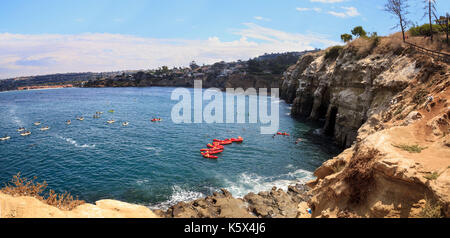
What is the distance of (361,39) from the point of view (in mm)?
34344

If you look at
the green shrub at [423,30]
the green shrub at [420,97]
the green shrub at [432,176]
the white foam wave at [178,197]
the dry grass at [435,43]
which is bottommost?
the white foam wave at [178,197]

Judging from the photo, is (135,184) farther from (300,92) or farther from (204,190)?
(300,92)

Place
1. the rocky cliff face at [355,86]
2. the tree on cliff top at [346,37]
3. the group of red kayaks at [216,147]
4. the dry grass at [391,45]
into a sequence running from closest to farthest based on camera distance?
the rocky cliff face at [355,86] → the dry grass at [391,45] → the group of red kayaks at [216,147] → the tree on cliff top at [346,37]

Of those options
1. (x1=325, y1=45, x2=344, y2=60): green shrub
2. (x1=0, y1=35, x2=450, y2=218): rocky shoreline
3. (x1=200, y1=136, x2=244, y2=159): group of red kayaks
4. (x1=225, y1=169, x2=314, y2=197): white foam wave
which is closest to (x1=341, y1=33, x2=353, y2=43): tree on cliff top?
(x1=325, y1=45, x2=344, y2=60): green shrub

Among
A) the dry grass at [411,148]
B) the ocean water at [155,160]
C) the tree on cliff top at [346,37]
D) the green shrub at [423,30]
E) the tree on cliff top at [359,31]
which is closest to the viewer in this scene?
the dry grass at [411,148]

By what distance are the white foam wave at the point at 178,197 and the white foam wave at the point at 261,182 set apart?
10.1ft

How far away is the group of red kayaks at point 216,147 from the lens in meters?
28.1

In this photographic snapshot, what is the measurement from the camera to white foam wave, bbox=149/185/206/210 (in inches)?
712

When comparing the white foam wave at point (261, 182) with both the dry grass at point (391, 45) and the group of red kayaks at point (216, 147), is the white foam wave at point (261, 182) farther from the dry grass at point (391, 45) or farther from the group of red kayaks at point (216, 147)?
the dry grass at point (391, 45)

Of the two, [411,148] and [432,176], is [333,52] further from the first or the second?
[432,176]

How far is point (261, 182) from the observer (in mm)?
22000

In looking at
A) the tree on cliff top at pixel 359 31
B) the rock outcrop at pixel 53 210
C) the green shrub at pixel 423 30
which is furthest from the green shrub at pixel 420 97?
the tree on cliff top at pixel 359 31

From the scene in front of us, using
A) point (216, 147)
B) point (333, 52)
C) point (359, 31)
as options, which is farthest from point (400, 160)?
point (359, 31)
